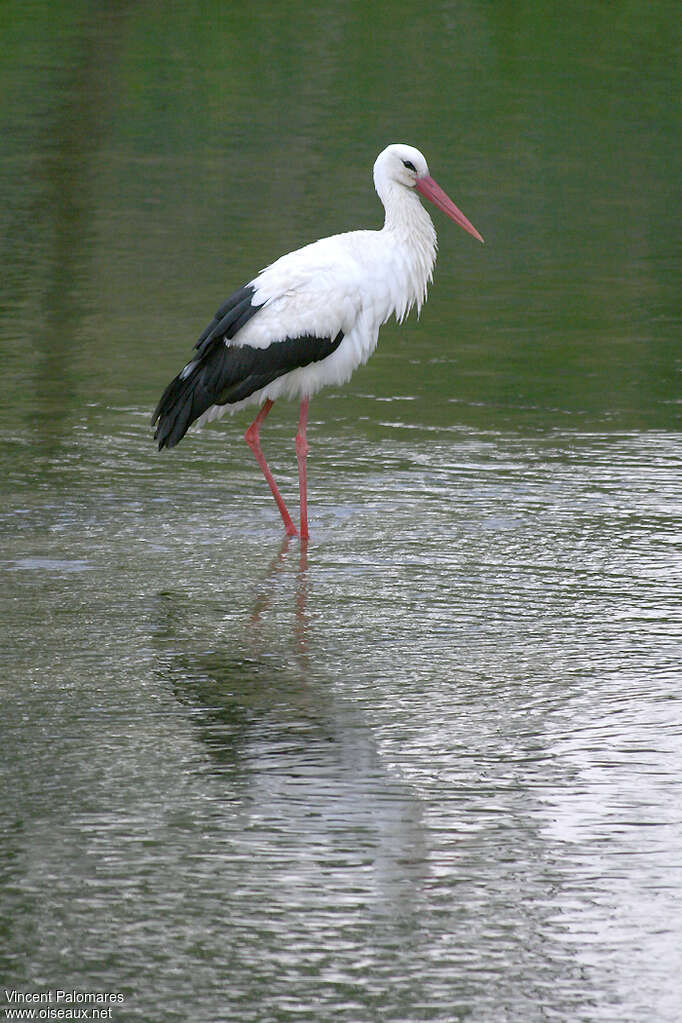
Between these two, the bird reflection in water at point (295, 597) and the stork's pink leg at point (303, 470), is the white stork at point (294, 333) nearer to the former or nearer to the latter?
the stork's pink leg at point (303, 470)

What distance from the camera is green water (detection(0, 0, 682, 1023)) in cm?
442

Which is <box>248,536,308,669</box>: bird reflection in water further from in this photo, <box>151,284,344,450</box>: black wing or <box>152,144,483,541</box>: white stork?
<box>151,284,344,450</box>: black wing

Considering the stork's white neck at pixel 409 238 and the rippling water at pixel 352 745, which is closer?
the rippling water at pixel 352 745

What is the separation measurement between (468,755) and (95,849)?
114cm

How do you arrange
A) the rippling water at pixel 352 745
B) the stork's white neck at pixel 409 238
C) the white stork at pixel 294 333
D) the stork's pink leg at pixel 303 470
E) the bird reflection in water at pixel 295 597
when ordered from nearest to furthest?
the rippling water at pixel 352 745, the bird reflection in water at pixel 295 597, the stork's pink leg at pixel 303 470, the white stork at pixel 294 333, the stork's white neck at pixel 409 238

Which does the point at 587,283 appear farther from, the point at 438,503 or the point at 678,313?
the point at 438,503

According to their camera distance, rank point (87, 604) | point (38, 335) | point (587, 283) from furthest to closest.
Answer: point (587, 283)
point (38, 335)
point (87, 604)

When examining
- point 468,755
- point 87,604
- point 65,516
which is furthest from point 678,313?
point 468,755

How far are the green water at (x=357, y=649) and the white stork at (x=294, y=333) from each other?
38cm

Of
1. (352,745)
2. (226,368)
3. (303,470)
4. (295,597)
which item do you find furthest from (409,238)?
(352,745)

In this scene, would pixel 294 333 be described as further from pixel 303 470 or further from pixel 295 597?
pixel 295 597

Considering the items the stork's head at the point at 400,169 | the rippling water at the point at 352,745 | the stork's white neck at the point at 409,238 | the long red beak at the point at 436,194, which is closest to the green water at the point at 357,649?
the rippling water at the point at 352,745

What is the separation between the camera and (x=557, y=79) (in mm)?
27203

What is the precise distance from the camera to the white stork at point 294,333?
28.6ft
